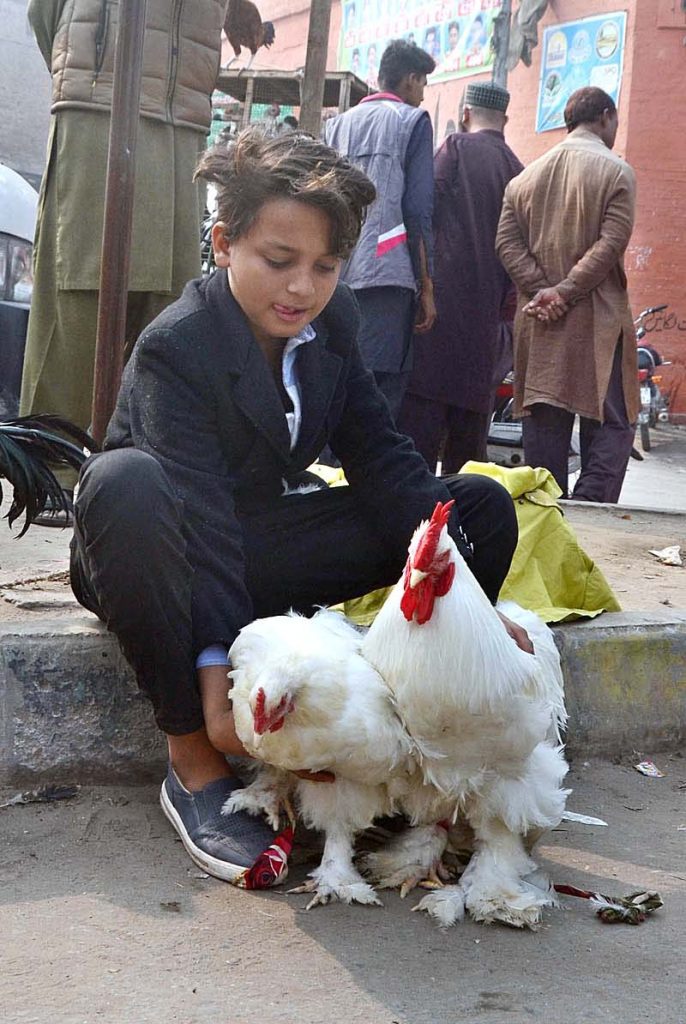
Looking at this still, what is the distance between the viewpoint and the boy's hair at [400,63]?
5176mm

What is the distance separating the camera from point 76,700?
266 cm

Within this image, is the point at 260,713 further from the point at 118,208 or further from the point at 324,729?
the point at 118,208

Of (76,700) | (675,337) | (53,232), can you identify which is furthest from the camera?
(675,337)

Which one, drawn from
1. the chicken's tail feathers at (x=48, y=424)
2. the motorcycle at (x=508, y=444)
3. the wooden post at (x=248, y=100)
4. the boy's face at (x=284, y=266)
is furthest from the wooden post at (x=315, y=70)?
the wooden post at (x=248, y=100)

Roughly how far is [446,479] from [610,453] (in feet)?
9.26

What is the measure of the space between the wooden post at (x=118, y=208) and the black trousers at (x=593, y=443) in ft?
8.69

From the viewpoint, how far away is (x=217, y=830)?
230 cm

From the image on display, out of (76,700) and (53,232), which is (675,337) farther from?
(76,700)

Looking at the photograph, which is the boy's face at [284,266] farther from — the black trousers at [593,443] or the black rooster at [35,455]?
the black trousers at [593,443]

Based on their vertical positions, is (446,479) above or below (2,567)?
above

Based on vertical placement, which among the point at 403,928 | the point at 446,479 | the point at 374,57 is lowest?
the point at 403,928

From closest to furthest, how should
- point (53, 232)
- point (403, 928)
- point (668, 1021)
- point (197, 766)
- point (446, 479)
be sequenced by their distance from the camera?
point (668, 1021) → point (403, 928) → point (197, 766) → point (446, 479) → point (53, 232)

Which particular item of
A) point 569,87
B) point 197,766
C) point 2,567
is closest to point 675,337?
point 569,87

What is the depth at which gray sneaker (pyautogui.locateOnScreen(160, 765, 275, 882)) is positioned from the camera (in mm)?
2248
